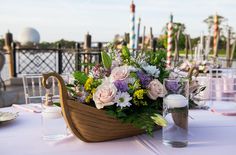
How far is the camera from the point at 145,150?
1212 mm

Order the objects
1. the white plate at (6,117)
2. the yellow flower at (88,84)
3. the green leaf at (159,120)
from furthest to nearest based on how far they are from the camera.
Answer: the white plate at (6,117) < the yellow flower at (88,84) < the green leaf at (159,120)

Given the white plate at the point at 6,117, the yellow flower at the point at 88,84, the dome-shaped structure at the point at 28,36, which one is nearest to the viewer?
the yellow flower at the point at 88,84

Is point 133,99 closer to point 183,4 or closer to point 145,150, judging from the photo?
point 145,150

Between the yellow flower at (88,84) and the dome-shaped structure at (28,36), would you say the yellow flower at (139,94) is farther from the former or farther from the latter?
the dome-shaped structure at (28,36)

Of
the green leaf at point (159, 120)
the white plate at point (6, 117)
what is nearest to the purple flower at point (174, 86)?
the green leaf at point (159, 120)

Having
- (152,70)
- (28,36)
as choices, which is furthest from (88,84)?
(28,36)

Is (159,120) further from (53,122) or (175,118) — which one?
(53,122)

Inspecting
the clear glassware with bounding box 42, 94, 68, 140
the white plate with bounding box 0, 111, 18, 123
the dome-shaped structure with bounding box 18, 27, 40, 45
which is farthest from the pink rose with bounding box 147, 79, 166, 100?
the dome-shaped structure with bounding box 18, 27, 40, 45

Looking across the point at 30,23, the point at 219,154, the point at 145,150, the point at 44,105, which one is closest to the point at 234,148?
the point at 219,154

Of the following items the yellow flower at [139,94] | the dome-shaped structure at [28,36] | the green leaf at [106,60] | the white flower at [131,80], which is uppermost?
the dome-shaped structure at [28,36]

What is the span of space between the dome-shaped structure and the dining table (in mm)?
9549

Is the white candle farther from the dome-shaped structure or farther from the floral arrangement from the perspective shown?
the dome-shaped structure

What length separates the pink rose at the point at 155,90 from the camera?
1307mm

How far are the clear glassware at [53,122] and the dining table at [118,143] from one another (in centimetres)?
4
